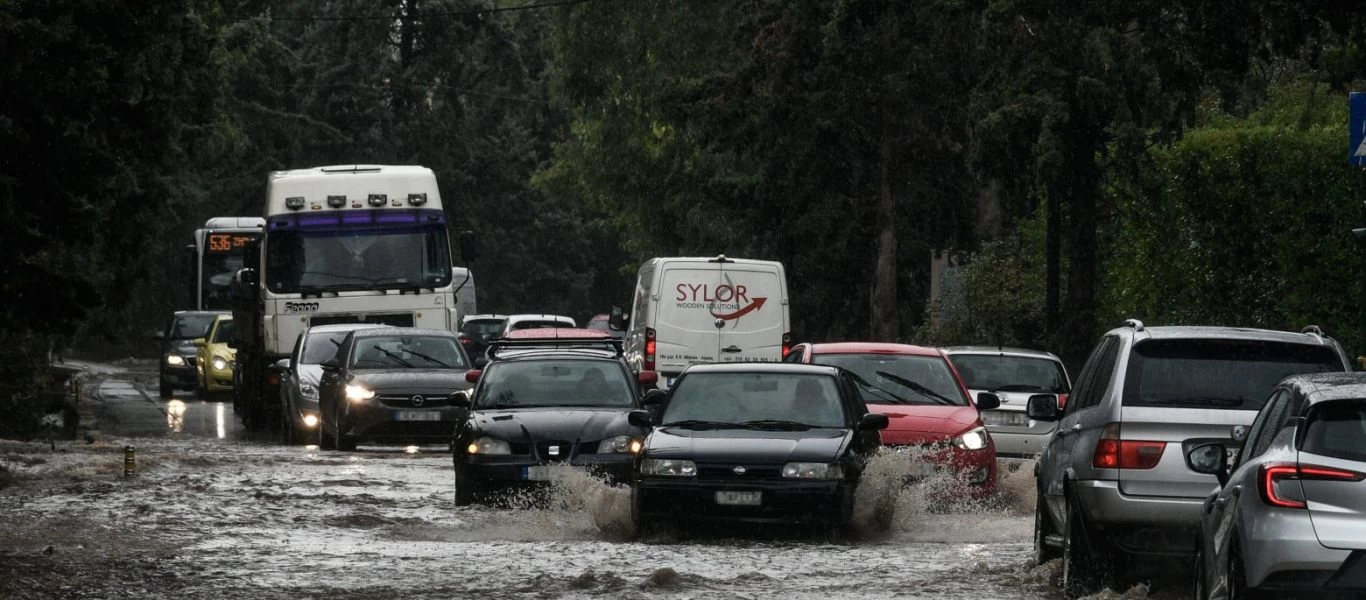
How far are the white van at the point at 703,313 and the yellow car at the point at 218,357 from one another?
671 inches

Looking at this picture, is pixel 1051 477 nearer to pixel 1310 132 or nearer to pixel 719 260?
Answer: pixel 1310 132

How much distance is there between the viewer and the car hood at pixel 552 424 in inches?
763

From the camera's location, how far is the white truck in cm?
3325

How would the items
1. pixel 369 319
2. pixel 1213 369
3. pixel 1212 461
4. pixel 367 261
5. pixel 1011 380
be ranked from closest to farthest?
pixel 1212 461, pixel 1213 369, pixel 1011 380, pixel 369 319, pixel 367 261

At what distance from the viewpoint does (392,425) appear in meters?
28.0

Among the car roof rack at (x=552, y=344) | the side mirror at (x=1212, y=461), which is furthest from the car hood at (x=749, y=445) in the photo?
the car roof rack at (x=552, y=344)

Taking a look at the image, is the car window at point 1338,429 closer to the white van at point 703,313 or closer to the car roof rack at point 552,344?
the white van at point 703,313

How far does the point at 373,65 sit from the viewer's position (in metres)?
81.3

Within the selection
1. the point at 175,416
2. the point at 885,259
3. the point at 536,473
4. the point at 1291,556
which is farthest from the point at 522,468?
the point at 885,259

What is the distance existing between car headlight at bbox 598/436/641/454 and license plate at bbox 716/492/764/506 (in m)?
3.25

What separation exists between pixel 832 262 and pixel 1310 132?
A: 980 inches

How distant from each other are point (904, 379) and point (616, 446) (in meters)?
2.88

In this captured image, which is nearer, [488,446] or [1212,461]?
[1212,461]

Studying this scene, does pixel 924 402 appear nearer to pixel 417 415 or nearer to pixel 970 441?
pixel 970 441
